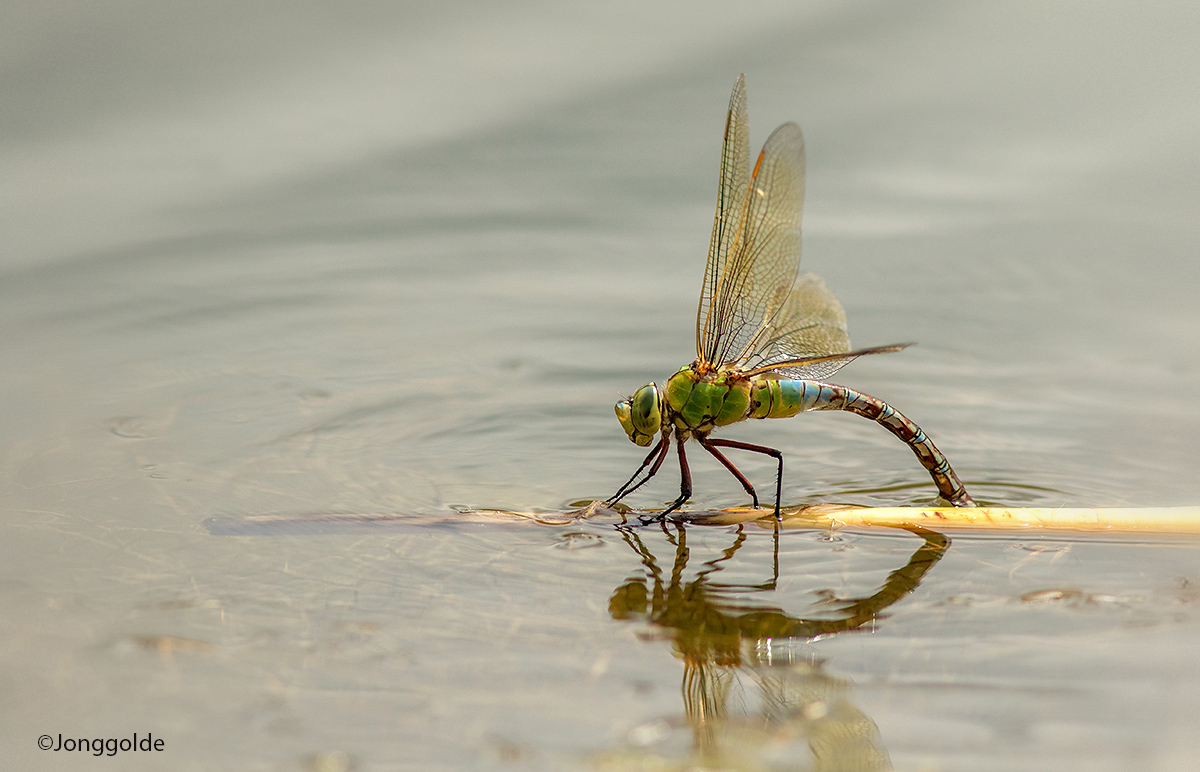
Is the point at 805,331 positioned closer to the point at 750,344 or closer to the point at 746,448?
the point at 750,344

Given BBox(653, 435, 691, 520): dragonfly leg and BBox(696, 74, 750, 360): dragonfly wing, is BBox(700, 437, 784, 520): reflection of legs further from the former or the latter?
BBox(696, 74, 750, 360): dragonfly wing

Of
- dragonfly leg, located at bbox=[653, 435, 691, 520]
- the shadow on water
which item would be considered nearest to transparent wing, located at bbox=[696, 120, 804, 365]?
dragonfly leg, located at bbox=[653, 435, 691, 520]

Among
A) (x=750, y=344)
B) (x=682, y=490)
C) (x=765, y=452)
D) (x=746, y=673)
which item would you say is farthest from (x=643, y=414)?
(x=746, y=673)

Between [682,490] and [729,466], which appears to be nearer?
[682,490]

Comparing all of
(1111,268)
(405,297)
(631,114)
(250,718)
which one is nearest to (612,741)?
(250,718)

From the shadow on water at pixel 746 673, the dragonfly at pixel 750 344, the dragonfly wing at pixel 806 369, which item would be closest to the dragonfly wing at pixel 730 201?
the dragonfly at pixel 750 344

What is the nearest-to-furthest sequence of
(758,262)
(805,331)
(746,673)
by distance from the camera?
(746,673) → (758,262) → (805,331)
